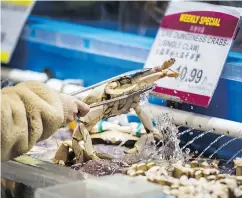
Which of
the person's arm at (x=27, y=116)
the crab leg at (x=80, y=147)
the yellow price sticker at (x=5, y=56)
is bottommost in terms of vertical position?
the yellow price sticker at (x=5, y=56)

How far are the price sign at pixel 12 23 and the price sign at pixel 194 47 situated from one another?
0.71m

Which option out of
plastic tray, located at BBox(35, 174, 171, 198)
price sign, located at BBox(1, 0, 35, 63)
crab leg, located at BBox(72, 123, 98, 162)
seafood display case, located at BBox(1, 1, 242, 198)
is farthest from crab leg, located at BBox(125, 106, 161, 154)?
price sign, located at BBox(1, 0, 35, 63)

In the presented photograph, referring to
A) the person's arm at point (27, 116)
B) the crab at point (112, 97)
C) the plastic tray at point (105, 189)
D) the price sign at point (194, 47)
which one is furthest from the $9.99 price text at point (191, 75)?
the plastic tray at point (105, 189)

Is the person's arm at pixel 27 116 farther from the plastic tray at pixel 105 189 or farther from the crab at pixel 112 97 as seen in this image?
the crab at pixel 112 97

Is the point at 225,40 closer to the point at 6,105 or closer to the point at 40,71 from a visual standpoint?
the point at 6,105

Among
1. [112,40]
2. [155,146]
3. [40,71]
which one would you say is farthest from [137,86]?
[40,71]

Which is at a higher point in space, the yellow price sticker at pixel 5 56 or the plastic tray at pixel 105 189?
the plastic tray at pixel 105 189

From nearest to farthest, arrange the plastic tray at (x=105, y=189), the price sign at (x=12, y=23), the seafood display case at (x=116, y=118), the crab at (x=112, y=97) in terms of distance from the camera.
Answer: the plastic tray at (x=105, y=189)
the seafood display case at (x=116, y=118)
the crab at (x=112, y=97)
the price sign at (x=12, y=23)

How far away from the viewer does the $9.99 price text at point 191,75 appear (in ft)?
6.48

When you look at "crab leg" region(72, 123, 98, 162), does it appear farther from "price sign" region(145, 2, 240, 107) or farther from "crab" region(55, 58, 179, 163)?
"price sign" region(145, 2, 240, 107)

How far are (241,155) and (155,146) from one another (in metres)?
0.23

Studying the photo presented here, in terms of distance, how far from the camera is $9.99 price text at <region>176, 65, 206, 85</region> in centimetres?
198

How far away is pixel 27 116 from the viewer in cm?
145

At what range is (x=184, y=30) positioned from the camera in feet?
6.84
